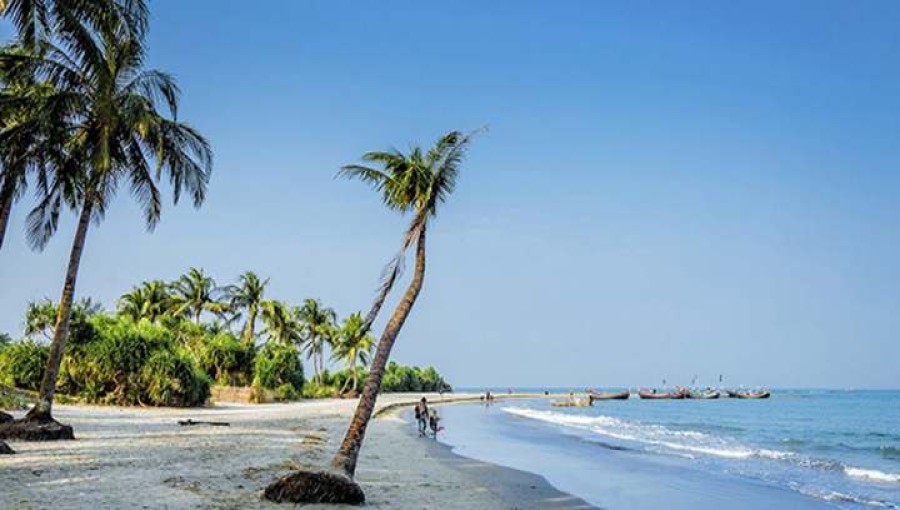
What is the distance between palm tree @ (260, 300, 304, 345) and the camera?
251 feet

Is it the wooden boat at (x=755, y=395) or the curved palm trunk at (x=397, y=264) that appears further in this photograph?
the wooden boat at (x=755, y=395)

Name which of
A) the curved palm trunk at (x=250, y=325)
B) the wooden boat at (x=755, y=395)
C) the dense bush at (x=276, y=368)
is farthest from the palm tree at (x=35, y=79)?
the wooden boat at (x=755, y=395)

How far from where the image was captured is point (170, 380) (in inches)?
1518

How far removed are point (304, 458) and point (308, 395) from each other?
63.6 meters

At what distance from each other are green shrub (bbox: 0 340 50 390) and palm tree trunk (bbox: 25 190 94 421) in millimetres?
20723

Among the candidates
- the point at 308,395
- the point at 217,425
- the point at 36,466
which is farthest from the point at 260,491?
the point at 308,395

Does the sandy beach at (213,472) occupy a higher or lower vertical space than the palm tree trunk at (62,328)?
lower

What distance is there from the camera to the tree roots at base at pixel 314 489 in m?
11.0

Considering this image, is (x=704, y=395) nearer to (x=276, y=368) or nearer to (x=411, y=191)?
(x=276, y=368)

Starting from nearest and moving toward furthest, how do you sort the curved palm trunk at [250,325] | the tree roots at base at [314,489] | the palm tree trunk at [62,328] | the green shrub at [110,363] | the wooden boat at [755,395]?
the tree roots at base at [314,489] < the palm tree trunk at [62,328] < the green shrub at [110,363] < the curved palm trunk at [250,325] < the wooden boat at [755,395]

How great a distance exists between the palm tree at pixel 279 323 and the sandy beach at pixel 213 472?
5198 cm

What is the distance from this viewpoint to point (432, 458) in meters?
21.1

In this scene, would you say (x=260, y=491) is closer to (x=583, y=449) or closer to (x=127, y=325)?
(x=583, y=449)

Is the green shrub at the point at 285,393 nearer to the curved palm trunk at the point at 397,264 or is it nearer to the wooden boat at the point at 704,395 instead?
the curved palm trunk at the point at 397,264
